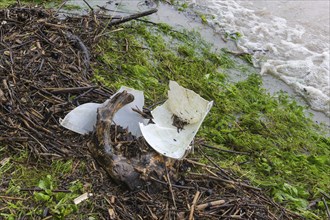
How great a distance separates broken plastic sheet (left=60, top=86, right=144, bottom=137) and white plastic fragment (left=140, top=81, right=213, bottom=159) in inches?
8.0

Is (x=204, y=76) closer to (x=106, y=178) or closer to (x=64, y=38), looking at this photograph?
(x=64, y=38)

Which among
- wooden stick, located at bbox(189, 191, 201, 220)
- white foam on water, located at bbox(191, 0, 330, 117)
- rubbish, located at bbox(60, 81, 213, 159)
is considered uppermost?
rubbish, located at bbox(60, 81, 213, 159)

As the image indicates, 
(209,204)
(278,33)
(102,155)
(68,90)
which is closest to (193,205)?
(209,204)

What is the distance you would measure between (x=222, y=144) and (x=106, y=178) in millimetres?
1441

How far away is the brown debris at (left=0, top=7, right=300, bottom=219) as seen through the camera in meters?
3.10

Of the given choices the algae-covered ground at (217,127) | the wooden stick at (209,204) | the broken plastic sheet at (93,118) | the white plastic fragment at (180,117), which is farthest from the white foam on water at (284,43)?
the wooden stick at (209,204)

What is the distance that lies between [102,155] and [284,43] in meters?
4.38

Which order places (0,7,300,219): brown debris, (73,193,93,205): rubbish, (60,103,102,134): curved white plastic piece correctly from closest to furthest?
1. (73,193,93,205): rubbish
2. (0,7,300,219): brown debris
3. (60,103,102,134): curved white plastic piece

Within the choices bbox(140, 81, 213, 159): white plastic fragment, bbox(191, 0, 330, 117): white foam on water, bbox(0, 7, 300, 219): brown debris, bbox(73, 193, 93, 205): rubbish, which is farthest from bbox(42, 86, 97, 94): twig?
bbox(191, 0, 330, 117): white foam on water

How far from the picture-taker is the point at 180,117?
3.58 m

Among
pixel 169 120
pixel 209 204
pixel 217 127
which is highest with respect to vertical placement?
pixel 169 120

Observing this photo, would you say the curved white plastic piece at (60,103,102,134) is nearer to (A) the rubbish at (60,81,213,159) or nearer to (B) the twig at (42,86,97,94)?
(A) the rubbish at (60,81,213,159)

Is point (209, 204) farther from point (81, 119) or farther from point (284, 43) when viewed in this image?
point (284, 43)

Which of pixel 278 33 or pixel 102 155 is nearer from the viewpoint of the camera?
pixel 102 155
